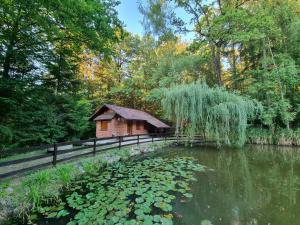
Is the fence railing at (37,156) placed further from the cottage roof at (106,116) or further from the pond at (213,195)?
the cottage roof at (106,116)

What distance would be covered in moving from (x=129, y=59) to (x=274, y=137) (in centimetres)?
1835

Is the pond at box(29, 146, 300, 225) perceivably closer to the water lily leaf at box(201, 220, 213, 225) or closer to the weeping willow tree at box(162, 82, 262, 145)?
the water lily leaf at box(201, 220, 213, 225)

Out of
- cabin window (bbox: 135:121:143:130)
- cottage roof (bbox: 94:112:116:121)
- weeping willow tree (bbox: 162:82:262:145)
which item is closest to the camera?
weeping willow tree (bbox: 162:82:262:145)

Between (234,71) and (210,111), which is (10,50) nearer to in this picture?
(210,111)

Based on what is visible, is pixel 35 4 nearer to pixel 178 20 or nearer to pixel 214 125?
pixel 214 125

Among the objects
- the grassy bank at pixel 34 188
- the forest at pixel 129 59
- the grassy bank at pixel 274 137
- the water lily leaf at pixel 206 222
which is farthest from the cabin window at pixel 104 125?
the water lily leaf at pixel 206 222

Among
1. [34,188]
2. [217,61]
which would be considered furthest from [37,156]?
[217,61]

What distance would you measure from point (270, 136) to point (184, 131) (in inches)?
265

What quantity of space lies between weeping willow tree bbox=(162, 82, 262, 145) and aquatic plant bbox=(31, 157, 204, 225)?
20.1 ft

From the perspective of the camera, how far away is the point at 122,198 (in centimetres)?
477

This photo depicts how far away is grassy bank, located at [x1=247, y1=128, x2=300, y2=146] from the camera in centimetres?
1488

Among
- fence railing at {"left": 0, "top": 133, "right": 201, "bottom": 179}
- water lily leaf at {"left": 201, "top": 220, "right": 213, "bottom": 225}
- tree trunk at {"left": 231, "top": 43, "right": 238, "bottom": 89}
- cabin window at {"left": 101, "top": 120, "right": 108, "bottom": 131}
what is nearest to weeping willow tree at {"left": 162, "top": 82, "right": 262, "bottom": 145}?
fence railing at {"left": 0, "top": 133, "right": 201, "bottom": 179}

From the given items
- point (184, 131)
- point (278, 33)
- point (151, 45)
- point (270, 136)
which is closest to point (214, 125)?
point (184, 131)

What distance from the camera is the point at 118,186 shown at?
225 inches
